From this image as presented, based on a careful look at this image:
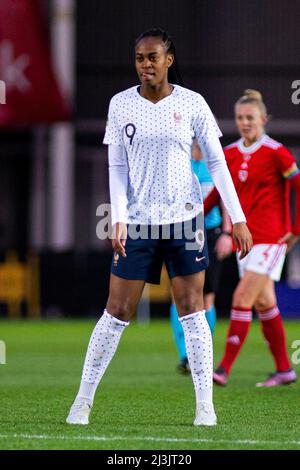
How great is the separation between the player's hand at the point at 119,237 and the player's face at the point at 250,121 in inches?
124

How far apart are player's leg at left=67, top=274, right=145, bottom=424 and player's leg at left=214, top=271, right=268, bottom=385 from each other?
2.82 metres

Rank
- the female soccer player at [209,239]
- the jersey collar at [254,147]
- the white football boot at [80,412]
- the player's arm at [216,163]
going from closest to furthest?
the player's arm at [216,163]
the white football boot at [80,412]
the jersey collar at [254,147]
the female soccer player at [209,239]

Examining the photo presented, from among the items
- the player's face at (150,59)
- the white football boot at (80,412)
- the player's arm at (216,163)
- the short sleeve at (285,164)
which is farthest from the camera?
the short sleeve at (285,164)

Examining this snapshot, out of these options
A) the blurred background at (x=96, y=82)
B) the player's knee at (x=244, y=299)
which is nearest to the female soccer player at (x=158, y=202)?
the player's knee at (x=244, y=299)

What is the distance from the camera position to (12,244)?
86.1ft

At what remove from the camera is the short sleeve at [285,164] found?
33.1ft

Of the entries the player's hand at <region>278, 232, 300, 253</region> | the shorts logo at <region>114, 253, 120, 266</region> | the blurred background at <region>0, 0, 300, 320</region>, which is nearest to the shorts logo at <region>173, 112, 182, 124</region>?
the shorts logo at <region>114, 253, 120, 266</region>

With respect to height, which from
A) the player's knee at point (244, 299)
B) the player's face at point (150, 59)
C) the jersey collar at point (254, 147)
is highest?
the player's face at point (150, 59)

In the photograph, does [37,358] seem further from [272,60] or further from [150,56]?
[272,60]

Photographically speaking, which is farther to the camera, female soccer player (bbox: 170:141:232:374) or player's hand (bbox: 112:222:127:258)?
female soccer player (bbox: 170:141:232:374)

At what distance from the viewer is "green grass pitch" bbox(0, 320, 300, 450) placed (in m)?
6.70

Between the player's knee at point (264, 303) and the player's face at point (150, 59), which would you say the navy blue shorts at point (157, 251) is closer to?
the player's face at point (150, 59)

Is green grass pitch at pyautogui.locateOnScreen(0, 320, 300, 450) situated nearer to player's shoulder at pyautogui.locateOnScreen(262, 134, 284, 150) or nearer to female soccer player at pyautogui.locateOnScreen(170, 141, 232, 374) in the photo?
female soccer player at pyautogui.locateOnScreen(170, 141, 232, 374)

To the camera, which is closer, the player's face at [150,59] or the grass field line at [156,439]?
the grass field line at [156,439]
